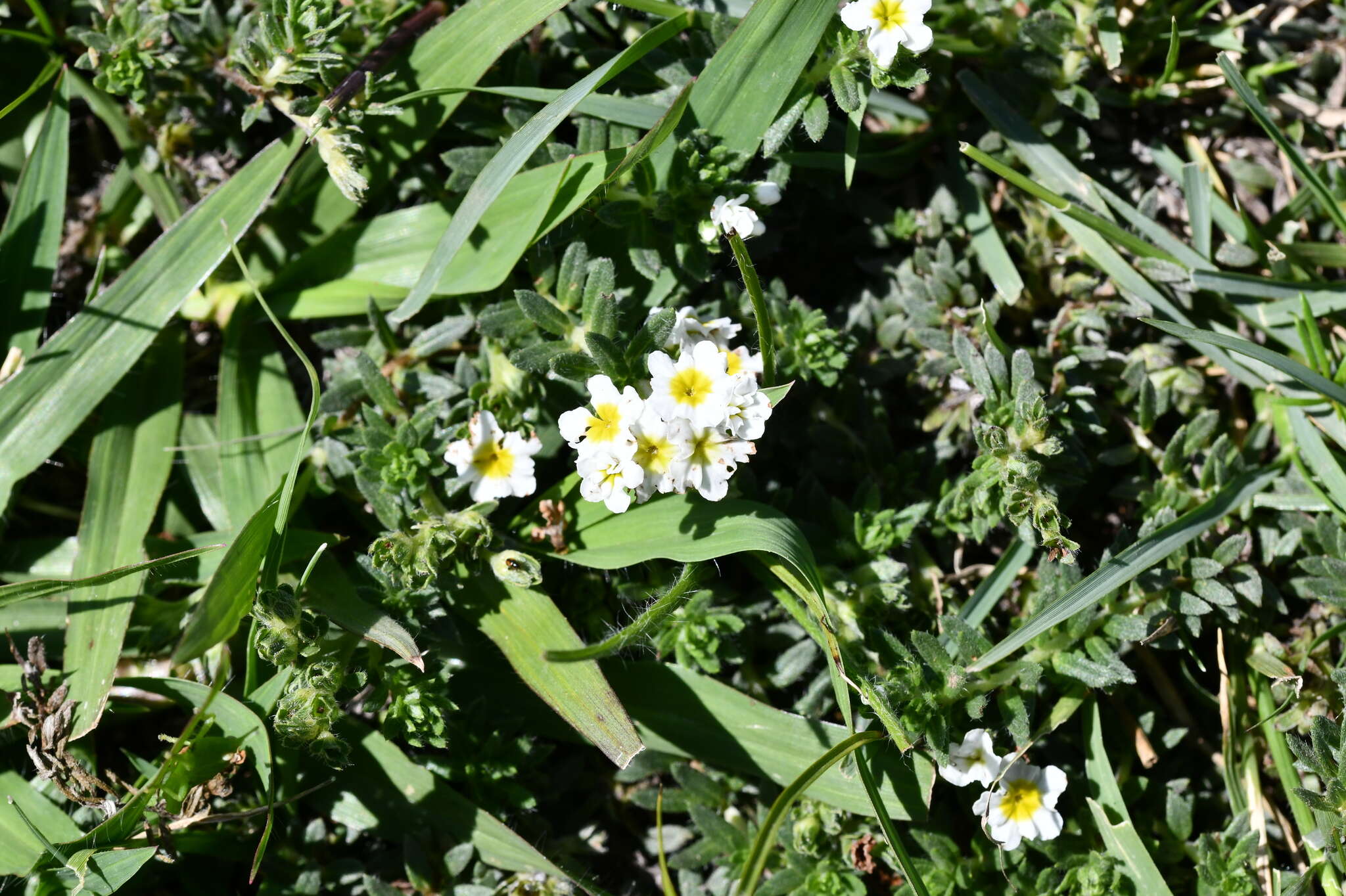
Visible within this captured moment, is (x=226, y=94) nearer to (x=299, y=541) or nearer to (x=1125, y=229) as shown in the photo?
(x=299, y=541)

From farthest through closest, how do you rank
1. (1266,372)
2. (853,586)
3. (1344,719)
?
(1266,372), (853,586), (1344,719)

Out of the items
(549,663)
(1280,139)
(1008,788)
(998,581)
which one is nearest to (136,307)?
(549,663)

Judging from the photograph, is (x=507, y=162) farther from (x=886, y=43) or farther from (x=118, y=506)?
(x=118, y=506)

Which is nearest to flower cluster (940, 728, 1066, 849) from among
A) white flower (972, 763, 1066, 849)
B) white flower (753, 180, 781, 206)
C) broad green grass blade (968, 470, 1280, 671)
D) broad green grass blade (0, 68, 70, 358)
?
white flower (972, 763, 1066, 849)

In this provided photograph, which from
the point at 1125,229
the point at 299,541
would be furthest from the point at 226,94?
the point at 1125,229

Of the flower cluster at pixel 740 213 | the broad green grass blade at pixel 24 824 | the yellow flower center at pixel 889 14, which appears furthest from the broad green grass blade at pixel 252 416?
the yellow flower center at pixel 889 14

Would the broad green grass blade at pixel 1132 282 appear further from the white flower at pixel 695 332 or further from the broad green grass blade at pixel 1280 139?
the white flower at pixel 695 332
